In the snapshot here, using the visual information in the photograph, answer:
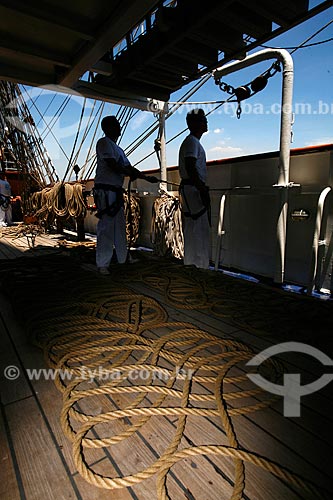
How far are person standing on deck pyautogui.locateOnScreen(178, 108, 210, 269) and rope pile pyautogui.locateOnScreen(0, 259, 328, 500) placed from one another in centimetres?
106

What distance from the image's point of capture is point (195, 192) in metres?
2.61

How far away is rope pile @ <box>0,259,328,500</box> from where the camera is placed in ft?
2.47

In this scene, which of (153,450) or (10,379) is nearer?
(153,450)

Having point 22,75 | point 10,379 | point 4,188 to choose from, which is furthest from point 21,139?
point 10,379

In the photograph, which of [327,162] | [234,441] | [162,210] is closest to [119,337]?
[234,441]

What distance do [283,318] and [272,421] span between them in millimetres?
819

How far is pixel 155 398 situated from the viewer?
987mm

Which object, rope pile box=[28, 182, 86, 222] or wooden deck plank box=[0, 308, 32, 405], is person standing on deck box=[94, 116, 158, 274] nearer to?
wooden deck plank box=[0, 308, 32, 405]

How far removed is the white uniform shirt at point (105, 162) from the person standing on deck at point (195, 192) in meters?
0.58

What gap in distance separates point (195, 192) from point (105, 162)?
88 cm

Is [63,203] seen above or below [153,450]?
above

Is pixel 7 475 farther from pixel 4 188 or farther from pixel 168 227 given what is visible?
pixel 4 188

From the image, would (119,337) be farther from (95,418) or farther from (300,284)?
(300,284)

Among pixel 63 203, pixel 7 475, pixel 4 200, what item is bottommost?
pixel 7 475
